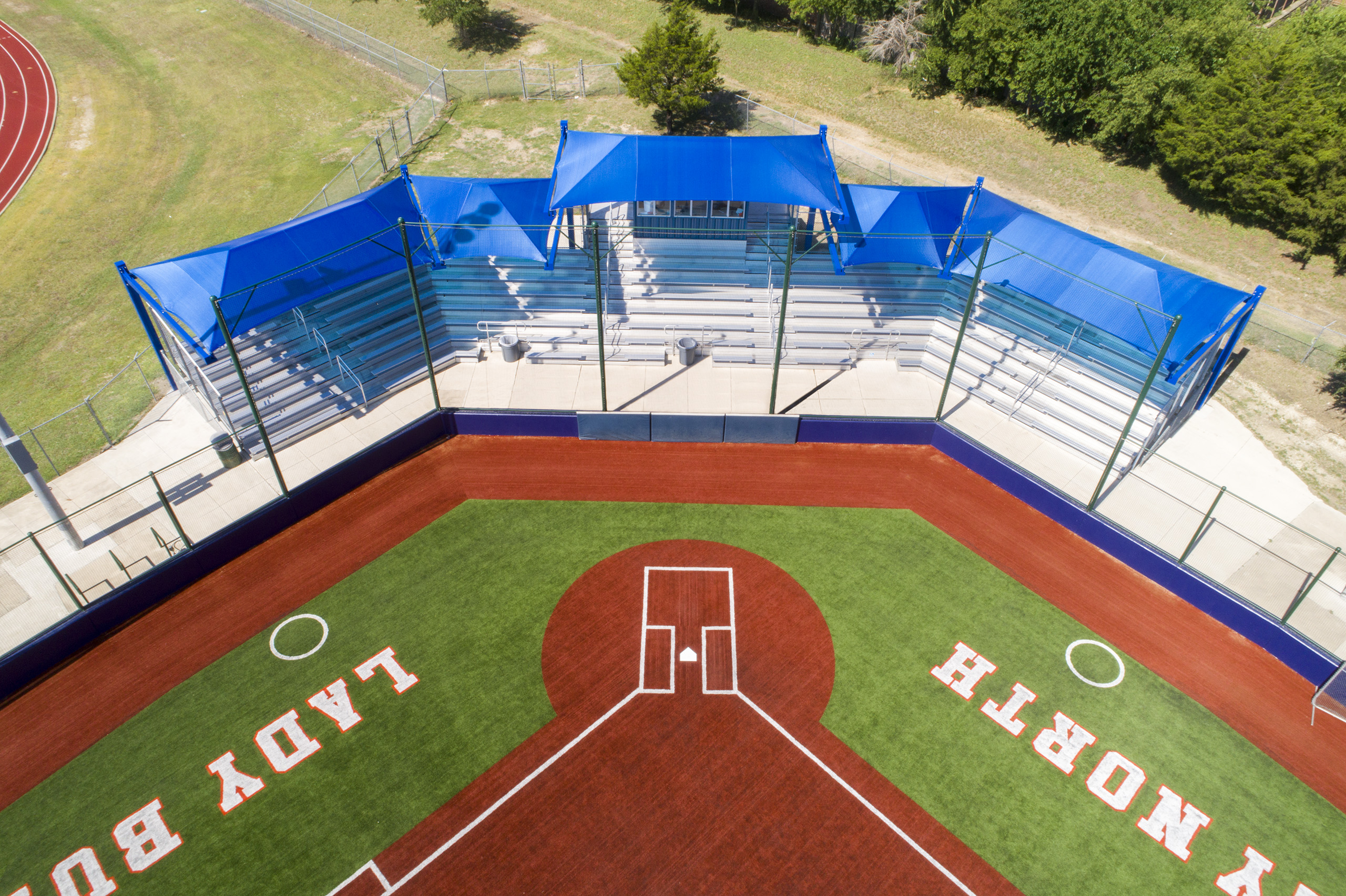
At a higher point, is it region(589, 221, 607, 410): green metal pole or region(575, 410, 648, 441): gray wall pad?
region(589, 221, 607, 410): green metal pole

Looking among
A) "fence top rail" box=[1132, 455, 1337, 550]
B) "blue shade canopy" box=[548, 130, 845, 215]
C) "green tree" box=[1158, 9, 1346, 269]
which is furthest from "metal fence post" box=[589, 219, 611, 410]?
"green tree" box=[1158, 9, 1346, 269]

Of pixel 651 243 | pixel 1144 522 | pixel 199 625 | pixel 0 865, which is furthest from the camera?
pixel 651 243

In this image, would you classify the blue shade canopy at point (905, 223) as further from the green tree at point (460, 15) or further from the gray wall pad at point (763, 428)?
the green tree at point (460, 15)

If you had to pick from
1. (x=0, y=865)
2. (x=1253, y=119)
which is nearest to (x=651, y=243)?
(x=0, y=865)

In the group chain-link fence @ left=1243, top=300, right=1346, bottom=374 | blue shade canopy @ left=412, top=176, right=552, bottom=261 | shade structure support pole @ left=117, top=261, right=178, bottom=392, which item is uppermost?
blue shade canopy @ left=412, top=176, right=552, bottom=261

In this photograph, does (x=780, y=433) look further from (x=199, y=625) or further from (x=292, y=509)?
(x=199, y=625)

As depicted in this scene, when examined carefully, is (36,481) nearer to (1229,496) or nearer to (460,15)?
(1229,496)

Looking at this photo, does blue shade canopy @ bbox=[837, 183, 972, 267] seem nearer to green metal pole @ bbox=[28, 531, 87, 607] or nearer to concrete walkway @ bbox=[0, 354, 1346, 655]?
concrete walkway @ bbox=[0, 354, 1346, 655]

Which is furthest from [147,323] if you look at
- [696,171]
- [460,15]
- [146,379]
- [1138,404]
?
[460,15]
